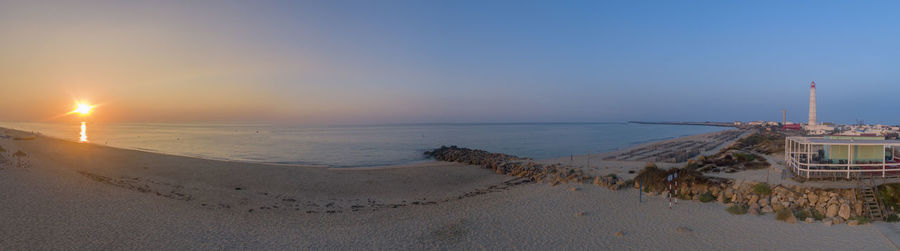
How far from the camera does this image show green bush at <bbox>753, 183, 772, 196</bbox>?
11633 millimetres

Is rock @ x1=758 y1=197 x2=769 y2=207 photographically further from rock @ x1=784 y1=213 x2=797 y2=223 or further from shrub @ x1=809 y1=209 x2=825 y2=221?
rock @ x1=784 y1=213 x2=797 y2=223

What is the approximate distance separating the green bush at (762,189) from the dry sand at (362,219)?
1641 millimetres

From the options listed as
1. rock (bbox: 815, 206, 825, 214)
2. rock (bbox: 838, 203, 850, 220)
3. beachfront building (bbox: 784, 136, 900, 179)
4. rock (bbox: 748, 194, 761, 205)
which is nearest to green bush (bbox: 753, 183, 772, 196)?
rock (bbox: 748, 194, 761, 205)

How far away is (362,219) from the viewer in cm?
1200

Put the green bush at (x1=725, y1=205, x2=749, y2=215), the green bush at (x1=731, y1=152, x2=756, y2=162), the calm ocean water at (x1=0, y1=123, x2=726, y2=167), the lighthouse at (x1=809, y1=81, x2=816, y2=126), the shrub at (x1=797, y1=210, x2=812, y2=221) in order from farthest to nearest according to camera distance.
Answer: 1. the calm ocean water at (x1=0, y1=123, x2=726, y2=167)
2. the lighthouse at (x1=809, y1=81, x2=816, y2=126)
3. the green bush at (x1=731, y1=152, x2=756, y2=162)
4. the green bush at (x1=725, y1=205, x2=749, y2=215)
5. the shrub at (x1=797, y1=210, x2=812, y2=221)

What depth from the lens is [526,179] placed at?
63.7ft

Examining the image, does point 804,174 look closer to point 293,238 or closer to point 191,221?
point 293,238

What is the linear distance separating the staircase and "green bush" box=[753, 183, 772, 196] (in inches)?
77.2

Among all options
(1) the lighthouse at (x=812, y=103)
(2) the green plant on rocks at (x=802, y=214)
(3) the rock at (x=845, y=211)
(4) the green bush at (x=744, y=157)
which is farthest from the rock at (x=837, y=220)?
(1) the lighthouse at (x=812, y=103)

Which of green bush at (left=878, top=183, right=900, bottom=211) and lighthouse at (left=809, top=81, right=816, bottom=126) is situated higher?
lighthouse at (left=809, top=81, right=816, bottom=126)

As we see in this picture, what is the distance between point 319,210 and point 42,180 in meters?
13.0

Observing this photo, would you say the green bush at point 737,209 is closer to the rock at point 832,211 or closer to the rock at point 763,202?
the rock at point 763,202

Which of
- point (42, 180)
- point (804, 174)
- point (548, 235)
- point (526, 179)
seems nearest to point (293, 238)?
point (548, 235)

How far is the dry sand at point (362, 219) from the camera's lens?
918 centimetres
